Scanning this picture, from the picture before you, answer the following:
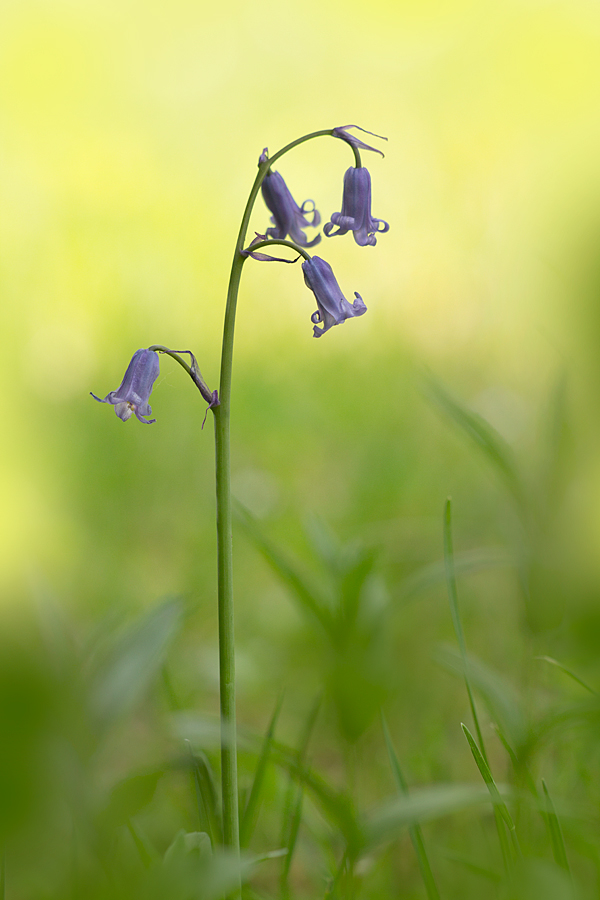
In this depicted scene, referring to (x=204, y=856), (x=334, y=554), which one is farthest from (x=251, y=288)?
(x=204, y=856)

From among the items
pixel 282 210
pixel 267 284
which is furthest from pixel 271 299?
pixel 282 210

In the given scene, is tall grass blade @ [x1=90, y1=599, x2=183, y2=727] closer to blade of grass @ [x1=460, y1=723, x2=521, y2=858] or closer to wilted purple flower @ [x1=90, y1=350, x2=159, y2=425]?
wilted purple flower @ [x1=90, y1=350, x2=159, y2=425]

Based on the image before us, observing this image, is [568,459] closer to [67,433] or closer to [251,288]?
[67,433]

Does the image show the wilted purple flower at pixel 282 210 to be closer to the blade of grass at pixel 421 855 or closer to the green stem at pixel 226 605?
the green stem at pixel 226 605

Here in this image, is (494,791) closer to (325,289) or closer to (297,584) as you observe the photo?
(297,584)

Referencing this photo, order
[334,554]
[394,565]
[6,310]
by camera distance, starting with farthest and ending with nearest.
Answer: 1. [6,310]
2. [394,565]
3. [334,554]

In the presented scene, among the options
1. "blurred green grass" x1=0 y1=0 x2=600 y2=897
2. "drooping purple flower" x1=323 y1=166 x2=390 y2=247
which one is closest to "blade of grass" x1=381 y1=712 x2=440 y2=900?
"blurred green grass" x1=0 y1=0 x2=600 y2=897

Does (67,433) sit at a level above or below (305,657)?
above

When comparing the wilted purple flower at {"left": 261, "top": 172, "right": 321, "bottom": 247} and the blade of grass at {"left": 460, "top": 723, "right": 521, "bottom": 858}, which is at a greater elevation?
the wilted purple flower at {"left": 261, "top": 172, "right": 321, "bottom": 247}
